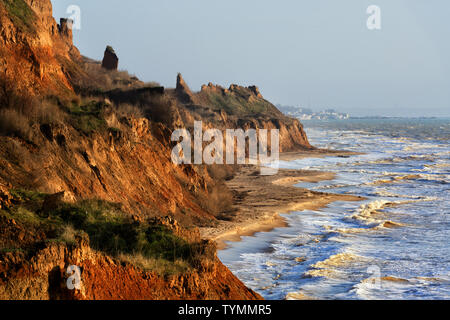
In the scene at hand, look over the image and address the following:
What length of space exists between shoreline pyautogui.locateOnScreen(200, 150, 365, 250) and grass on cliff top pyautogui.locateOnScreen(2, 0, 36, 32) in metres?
11.6

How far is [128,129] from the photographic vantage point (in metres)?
23.8

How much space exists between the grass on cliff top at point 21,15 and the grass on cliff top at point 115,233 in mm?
12998

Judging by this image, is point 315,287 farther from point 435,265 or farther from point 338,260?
point 435,265

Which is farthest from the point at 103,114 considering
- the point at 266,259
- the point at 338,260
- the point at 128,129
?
the point at 338,260

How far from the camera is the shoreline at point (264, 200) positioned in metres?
23.9

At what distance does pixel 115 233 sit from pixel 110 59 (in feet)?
147

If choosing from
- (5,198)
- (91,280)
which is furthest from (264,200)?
(91,280)

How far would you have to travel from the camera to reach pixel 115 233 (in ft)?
37.1

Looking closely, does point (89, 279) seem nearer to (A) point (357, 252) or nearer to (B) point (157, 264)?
(B) point (157, 264)

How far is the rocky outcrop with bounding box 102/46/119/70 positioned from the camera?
5334 centimetres

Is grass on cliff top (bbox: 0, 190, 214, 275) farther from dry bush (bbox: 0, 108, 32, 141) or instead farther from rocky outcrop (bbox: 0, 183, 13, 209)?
dry bush (bbox: 0, 108, 32, 141)

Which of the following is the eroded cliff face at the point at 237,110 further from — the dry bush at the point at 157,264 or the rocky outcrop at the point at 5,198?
the dry bush at the point at 157,264

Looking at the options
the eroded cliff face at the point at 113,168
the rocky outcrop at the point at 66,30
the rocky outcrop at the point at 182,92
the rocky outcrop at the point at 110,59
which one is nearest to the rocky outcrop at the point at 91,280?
the eroded cliff face at the point at 113,168
